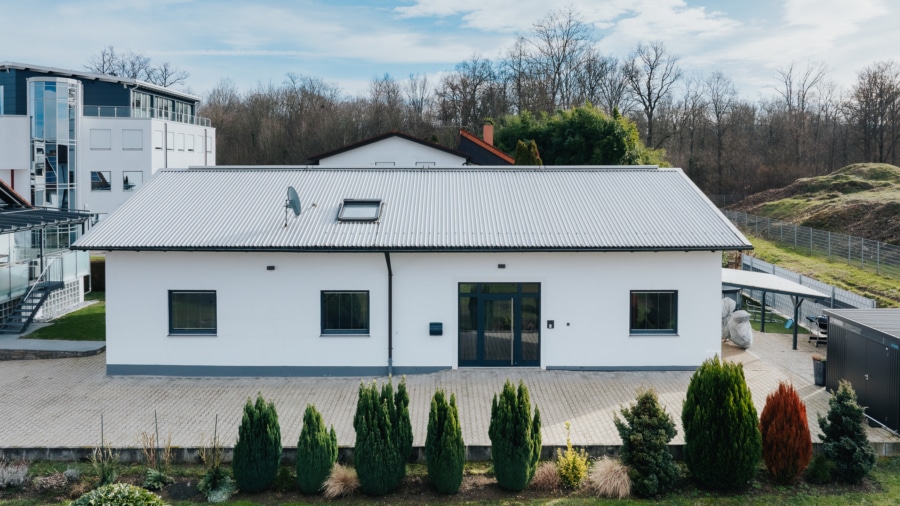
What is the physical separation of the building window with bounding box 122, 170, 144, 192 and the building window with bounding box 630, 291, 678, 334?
3699 centimetres

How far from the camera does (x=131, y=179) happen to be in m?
46.6

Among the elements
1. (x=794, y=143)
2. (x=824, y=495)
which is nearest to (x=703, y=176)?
(x=794, y=143)

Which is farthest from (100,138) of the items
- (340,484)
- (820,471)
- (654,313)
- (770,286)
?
(820,471)

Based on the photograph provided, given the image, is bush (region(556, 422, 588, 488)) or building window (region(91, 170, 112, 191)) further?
building window (region(91, 170, 112, 191))

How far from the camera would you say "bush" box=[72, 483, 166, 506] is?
9.76 metres

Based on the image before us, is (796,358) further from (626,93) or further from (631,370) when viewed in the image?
(626,93)

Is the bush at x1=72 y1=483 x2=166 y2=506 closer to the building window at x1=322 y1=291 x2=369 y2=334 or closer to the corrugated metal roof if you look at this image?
the corrugated metal roof

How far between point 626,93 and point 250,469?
58509 mm

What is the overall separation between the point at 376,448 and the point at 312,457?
998 mm

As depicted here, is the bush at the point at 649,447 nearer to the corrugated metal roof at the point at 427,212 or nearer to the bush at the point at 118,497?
the corrugated metal roof at the point at 427,212

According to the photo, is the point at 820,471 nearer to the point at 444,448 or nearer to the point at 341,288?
the point at 444,448

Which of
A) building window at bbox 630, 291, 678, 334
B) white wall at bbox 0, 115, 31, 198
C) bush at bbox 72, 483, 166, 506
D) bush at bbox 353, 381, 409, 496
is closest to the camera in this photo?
bush at bbox 72, 483, 166, 506

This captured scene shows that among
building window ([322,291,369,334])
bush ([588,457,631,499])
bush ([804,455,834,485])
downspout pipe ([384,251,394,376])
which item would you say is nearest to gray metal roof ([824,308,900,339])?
bush ([804,455,834,485])

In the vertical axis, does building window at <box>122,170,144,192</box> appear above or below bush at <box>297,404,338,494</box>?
above
